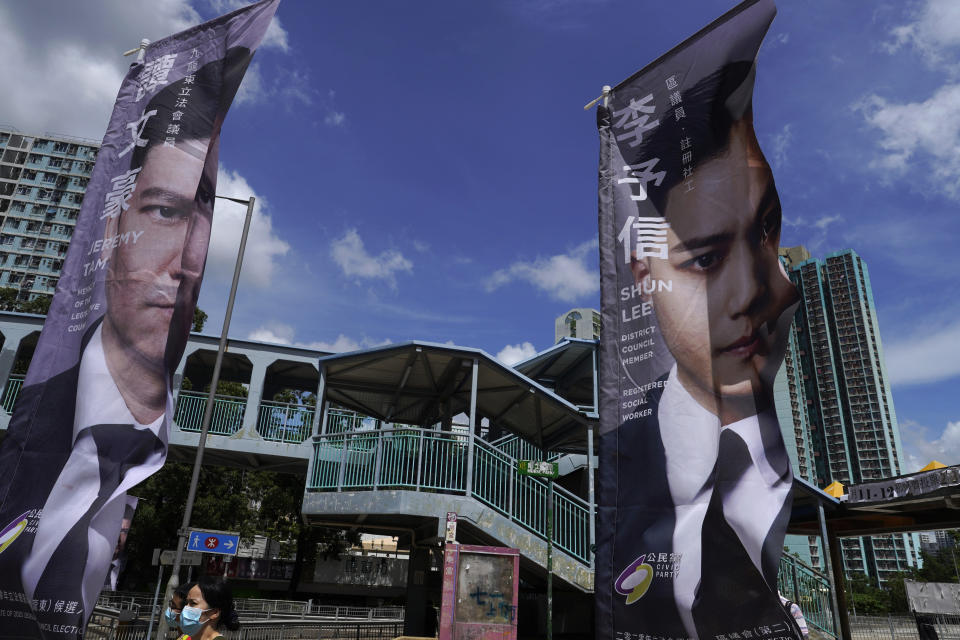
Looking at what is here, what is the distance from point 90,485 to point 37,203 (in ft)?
326

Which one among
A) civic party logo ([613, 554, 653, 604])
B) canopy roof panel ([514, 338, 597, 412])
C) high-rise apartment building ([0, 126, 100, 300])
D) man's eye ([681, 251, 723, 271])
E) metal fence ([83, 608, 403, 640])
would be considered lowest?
metal fence ([83, 608, 403, 640])

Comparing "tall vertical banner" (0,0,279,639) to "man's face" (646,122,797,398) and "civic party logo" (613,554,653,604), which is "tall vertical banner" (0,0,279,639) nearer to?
"civic party logo" (613,554,653,604)

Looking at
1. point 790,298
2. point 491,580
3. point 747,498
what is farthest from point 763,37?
point 491,580

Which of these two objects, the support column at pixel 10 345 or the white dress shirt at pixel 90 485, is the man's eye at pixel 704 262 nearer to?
the white dress shirt at pixel 90 485

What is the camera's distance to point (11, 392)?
58.3ft

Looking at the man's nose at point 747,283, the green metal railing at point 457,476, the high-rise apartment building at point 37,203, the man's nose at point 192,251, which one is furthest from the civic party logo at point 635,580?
the high-rise apartment building at point 37,203

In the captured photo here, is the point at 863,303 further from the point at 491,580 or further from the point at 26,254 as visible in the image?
the point at 26,254

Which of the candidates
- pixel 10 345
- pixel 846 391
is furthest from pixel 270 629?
pixel 846 391

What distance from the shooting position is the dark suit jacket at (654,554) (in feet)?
20.1

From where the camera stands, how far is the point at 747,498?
6402 millimetres

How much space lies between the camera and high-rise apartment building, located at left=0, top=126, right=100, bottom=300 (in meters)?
85.6

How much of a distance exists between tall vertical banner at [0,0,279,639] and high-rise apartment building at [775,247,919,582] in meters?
96.9

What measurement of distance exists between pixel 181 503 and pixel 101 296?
23.2 metres

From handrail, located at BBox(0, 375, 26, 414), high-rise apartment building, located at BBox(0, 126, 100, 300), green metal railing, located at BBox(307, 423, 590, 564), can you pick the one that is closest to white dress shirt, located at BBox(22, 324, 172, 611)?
green metal railing, located at BBox(307, 423, 590, 564)
